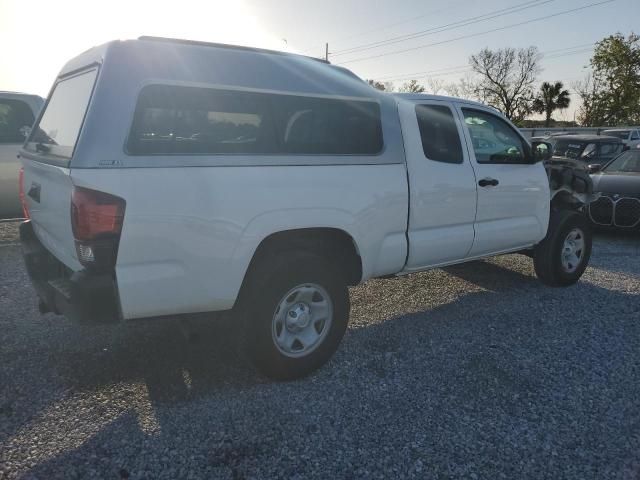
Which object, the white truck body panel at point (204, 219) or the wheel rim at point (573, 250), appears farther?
the wheel rim at point (573, 250)

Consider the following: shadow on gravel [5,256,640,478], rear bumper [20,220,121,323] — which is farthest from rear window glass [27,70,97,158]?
shadow on gravel [5,256,640,478]

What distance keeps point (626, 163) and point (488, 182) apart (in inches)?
236

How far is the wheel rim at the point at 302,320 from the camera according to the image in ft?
10.5

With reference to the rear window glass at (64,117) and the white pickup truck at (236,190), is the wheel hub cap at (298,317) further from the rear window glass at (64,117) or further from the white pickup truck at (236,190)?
the rear window glass at (64,117)

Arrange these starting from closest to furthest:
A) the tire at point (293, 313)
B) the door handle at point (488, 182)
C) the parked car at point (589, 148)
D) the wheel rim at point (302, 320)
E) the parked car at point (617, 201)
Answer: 1. the tire at point (293, 313)
2. the wheel rim at point (302, 320)
3. the door handle at point (488, 182)
4. the parked car at point (617, 201)
5. the parked car at point (589, 148)

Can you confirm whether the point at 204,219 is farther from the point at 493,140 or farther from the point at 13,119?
the point at 13,119

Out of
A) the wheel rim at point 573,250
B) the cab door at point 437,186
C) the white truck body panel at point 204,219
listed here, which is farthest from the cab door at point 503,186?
the white truck body panel at point 204,219

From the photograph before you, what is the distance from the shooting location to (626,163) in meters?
8.80

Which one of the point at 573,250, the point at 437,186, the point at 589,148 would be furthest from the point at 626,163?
the point at 437,186

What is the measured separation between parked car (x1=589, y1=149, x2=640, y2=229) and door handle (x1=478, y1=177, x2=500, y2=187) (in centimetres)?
461

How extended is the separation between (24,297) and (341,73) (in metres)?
3.76

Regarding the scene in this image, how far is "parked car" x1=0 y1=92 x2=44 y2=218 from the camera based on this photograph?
21.8ft

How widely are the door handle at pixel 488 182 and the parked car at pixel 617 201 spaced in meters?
4.61

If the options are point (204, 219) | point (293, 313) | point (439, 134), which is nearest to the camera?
point (204, 219)
